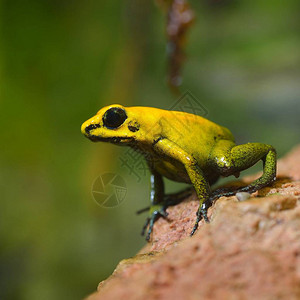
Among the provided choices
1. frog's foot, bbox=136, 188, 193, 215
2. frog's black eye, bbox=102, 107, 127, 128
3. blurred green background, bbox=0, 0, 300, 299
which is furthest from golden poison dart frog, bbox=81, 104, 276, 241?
blurred green background, bbox=0, 0, 300, 299

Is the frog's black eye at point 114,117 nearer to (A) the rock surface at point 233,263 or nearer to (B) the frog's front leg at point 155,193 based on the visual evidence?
(B) the frog's front leg at point 155,193

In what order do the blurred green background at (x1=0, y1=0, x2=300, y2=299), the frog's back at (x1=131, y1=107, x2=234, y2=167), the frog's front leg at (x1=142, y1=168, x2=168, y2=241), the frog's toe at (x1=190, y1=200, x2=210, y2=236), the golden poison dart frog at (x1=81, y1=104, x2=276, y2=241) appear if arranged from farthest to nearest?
the blurred green background at (x1=0, y1=0, x2=300, y2=299), the frog's front leg at (x1=142, y1=168, x2=168, y2=241), the frog's back at (x1=131, y1=107, x2=234, y2=167), the golden poison dart frog at (x1=81, y1=104, x2=276, y2=241), the frog's toe at (x1=190, y1=200, x2=210, y2=236)

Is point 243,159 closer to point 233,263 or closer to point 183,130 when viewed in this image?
point 183,130

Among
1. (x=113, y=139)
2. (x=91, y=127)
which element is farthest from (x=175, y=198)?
(x=91, y=127)

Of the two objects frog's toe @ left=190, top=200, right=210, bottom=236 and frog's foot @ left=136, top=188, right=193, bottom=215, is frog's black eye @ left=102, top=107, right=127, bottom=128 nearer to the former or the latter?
frog's toe @ left=190, top=200, right=210, bottom=236

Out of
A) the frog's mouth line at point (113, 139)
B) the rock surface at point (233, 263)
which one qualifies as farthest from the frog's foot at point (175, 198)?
the rock surface at point (233, 263)
